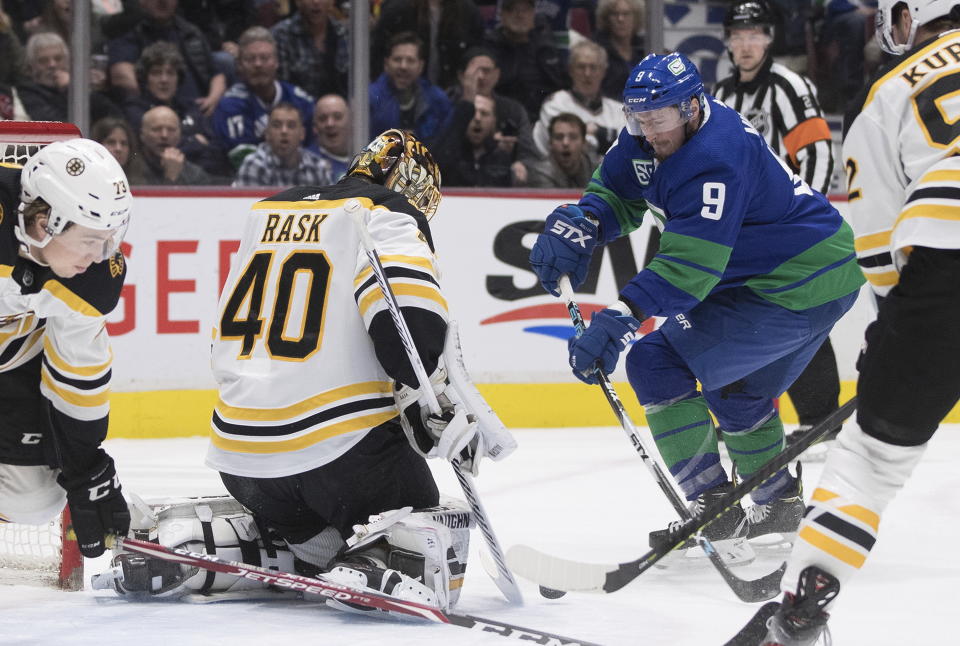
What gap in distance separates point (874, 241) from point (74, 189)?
50.2 inches

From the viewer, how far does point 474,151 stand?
18.0 feet

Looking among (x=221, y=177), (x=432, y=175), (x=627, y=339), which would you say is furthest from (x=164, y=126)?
(x=627, y=339)

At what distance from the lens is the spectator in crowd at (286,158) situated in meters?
5.30

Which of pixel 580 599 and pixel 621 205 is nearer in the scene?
pixel 580 599

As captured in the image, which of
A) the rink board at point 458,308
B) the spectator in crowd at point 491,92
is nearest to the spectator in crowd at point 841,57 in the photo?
the rink board at point 458,308

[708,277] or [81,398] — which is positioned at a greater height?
[708,277]

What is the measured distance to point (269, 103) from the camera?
5.48 metres

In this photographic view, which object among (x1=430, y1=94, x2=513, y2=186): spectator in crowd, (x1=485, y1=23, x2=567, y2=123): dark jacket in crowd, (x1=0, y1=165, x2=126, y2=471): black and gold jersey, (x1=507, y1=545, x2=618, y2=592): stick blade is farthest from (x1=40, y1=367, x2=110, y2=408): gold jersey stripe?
(x1=485, y1=23, x2=567, y2=123): dark jacket in crowd

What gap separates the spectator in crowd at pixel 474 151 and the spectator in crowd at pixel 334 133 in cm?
37

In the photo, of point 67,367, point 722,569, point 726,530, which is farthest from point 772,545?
point 67,367

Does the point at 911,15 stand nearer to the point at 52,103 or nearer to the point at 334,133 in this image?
the point at 334,133

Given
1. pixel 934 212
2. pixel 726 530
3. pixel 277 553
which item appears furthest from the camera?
pixel 726 530

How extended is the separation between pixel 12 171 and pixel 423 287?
0.75 m

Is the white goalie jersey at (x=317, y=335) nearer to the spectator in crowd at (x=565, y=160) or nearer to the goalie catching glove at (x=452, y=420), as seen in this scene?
the goalie catching glove at (x=452, y=420)
